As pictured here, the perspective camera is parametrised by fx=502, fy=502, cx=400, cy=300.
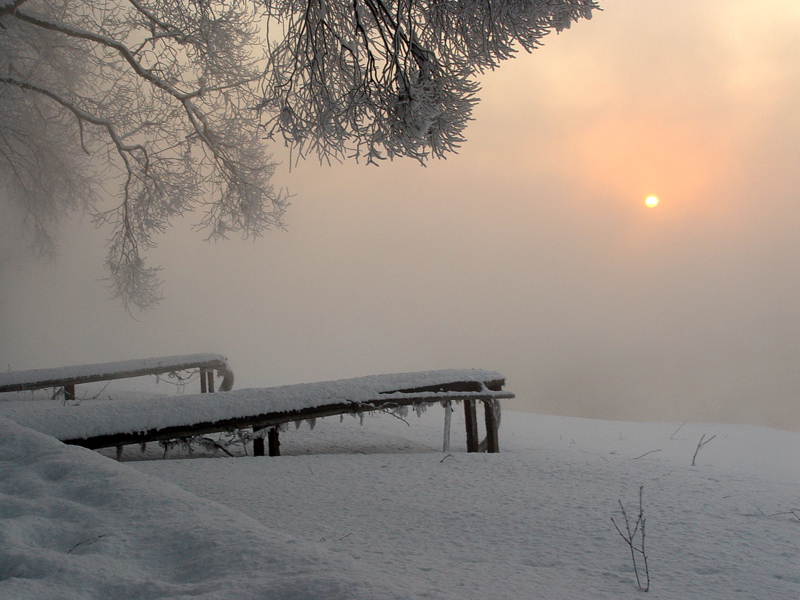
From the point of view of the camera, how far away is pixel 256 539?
1303mm

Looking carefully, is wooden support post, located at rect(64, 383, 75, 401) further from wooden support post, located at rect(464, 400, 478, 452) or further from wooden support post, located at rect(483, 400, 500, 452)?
wooden support post, located at rect(483, 400, 500, 452)

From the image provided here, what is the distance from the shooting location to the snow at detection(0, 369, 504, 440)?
10.7 ft

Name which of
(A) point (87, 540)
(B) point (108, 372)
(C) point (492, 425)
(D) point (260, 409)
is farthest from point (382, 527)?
(B) point (108, 372)

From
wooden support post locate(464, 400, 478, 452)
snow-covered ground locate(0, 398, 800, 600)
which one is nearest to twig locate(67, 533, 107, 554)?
snow-covered ground locate(0, 398, 800, 600)

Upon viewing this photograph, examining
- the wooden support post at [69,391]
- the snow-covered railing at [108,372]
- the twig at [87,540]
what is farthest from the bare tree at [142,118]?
the twig at [87,540]

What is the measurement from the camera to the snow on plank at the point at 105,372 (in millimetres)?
5930

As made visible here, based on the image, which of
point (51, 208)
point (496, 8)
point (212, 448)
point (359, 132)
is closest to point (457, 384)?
point (212, 448)

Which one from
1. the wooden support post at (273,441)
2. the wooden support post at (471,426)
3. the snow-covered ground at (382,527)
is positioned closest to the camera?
the snow-covered ground at (382,527)

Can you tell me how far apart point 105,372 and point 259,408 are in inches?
156

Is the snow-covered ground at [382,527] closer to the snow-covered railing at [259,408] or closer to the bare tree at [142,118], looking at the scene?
the snow-covered railing at [259,408]

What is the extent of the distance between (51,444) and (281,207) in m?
8.75

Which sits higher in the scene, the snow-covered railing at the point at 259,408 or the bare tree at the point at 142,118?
the bare tree at the point at 142,118

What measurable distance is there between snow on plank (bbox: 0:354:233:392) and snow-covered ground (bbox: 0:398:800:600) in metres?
3.90

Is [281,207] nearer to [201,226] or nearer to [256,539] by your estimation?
[201,226]
